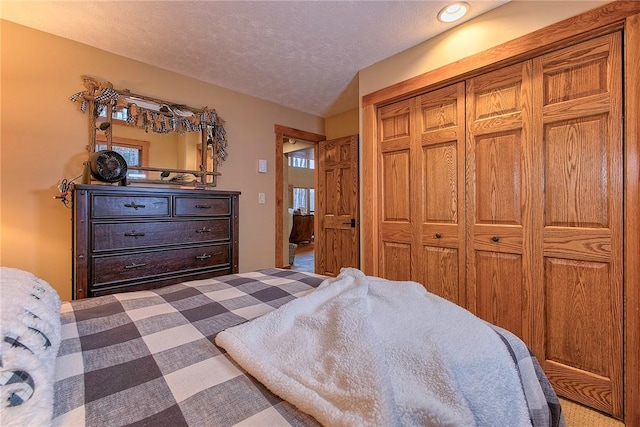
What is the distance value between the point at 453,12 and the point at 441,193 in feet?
3.99

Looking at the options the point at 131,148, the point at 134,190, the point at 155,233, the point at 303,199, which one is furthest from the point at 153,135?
the point at 303,199

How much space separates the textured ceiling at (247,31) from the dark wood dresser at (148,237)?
1.17 metres

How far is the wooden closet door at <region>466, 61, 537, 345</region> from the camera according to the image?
5.64 feet

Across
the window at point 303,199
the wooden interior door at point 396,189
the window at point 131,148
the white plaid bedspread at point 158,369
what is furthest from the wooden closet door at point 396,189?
the window at point 303,199

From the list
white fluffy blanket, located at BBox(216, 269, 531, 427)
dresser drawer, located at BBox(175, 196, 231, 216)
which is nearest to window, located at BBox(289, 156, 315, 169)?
dresser drawer, located at BBox(175, 196, 231, 216)

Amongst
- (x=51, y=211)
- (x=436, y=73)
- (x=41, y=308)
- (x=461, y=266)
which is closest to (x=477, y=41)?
(x=436, y=73)

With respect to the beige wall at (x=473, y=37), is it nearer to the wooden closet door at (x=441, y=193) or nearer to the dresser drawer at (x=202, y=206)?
the wooden closet door at (x=441, y=193)

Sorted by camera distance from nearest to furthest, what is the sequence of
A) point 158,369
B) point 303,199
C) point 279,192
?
point 158,369 → point 279,192 → point 303,199

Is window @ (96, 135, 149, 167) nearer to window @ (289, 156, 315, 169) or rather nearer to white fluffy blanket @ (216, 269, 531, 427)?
white fluffy blanket @ (216, 269, 531, 427)

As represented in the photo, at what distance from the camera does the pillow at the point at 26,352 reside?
1.35ft

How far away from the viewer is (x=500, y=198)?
6.02ft

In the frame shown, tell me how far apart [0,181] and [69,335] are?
1898mm

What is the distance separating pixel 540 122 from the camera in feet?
5.42

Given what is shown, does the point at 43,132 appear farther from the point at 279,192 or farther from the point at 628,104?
the point at 628,104
